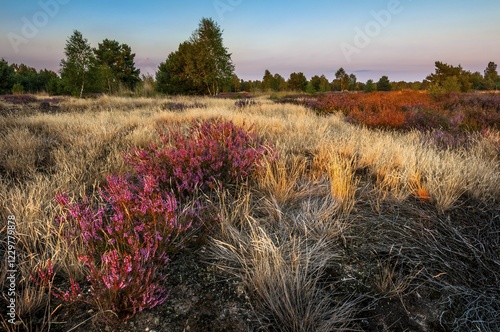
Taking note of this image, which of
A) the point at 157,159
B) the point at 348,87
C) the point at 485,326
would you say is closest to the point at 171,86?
the point at 157,159

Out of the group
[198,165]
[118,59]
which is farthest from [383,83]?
[198,165]

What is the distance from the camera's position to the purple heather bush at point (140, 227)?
1.41 m

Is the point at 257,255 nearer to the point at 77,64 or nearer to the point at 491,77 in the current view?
the point at 77,64

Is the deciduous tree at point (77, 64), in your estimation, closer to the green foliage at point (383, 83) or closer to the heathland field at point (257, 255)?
the heathland field at point (257, 255)

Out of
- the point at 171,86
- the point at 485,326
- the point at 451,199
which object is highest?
the point at 171,86

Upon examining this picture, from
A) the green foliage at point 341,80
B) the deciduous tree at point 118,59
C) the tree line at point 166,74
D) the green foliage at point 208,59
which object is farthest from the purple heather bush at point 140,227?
the green foliage at point 341,80

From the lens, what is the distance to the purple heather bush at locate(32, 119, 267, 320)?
141 cm

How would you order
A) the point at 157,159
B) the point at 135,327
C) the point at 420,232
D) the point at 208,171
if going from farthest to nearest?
1. the point at 157,159
2. the point at 208,171
3. the point at 420,232
4. the point at 135,327

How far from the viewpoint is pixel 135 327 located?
4.46 ft

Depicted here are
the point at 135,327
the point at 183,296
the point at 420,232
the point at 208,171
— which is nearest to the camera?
the point at 135,327

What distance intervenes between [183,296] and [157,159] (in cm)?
182

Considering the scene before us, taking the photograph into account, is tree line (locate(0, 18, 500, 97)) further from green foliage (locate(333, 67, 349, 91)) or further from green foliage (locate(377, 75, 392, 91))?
green foliage (locate(333, 67, 349, 91))

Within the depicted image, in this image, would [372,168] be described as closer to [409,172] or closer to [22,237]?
[409,172]

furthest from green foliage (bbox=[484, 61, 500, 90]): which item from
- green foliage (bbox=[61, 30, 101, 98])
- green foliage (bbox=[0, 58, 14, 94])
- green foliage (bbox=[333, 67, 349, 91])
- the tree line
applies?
green foliage (bbox=[0, 58, 14, 94])
